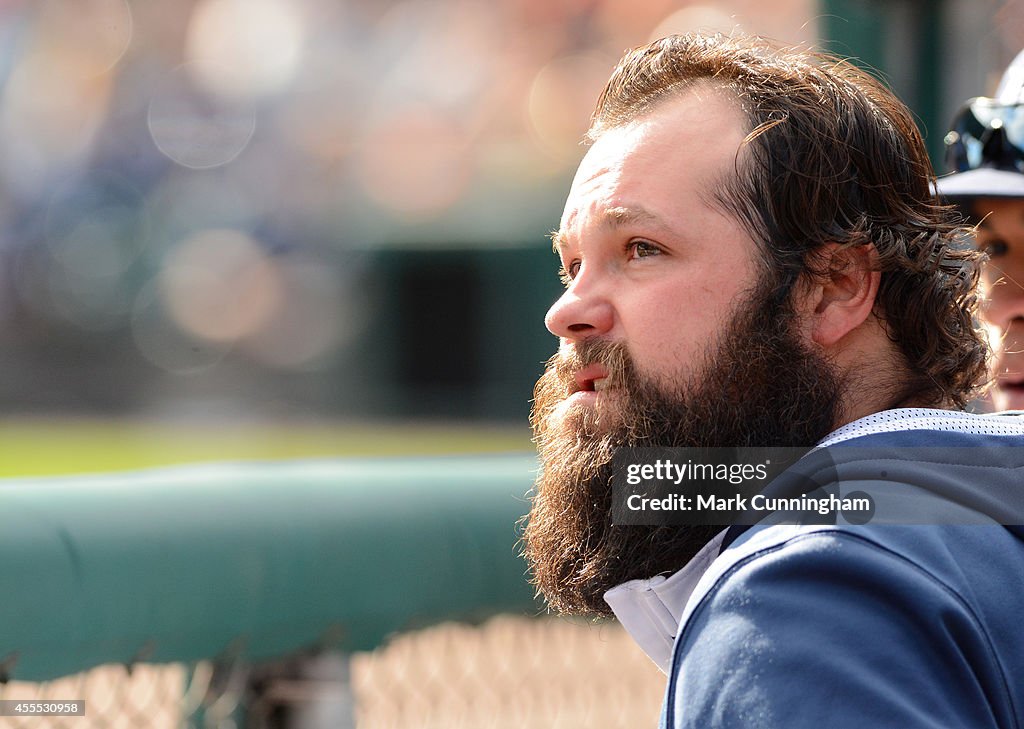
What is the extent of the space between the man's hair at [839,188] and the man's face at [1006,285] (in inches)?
19.6

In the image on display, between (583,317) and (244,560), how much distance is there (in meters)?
0.57

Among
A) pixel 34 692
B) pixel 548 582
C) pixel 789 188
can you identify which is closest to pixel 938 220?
pixel 789 188

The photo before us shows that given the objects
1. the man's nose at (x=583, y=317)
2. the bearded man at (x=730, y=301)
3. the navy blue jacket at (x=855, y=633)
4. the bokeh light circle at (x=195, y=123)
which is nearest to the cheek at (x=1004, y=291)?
the bearded man at (x=730, y=301)

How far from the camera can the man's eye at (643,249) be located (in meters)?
1.51

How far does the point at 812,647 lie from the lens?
36.6 inches

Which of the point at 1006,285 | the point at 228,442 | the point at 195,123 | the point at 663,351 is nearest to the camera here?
the point at 663,351

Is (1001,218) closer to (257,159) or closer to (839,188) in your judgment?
(839,188)

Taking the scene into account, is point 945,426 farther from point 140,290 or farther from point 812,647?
point 140,290

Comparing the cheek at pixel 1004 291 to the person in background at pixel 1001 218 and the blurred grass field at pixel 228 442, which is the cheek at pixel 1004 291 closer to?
the person in background at pixel 1001 218

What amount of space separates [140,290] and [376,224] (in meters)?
1.68

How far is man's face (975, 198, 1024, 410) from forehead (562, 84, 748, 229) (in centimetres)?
84

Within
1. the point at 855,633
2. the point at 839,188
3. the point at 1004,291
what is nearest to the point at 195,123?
the point at 1004,291

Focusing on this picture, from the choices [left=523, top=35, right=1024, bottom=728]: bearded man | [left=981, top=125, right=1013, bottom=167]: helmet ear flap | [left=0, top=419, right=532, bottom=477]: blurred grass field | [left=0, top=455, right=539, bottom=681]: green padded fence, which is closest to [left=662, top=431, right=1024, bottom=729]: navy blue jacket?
[left=523, top=35, right=1024, bottom=728]: bearded man

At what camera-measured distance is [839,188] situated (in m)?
1.49
